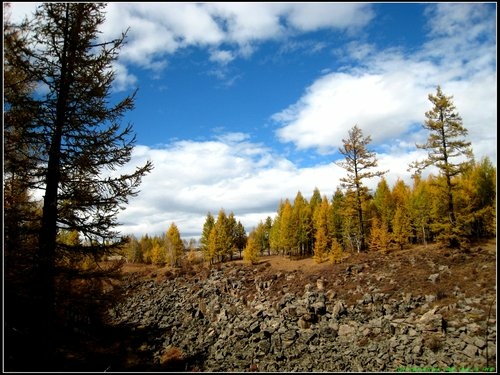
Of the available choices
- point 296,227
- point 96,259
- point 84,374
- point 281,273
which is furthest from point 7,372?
point 296,227

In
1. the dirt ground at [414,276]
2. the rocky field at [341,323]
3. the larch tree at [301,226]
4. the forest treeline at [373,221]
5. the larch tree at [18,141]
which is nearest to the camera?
the larch tree at [18,141]

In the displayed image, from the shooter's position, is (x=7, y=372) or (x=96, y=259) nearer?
(x=7, y=372)

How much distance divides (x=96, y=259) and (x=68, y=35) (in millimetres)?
6231

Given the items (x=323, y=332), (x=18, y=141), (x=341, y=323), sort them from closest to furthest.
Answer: (x=18, y=141)
(x=323, y=332)
(x=341, y=323)

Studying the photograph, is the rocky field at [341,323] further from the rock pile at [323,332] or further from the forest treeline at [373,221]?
the forest treeline at [373,221]

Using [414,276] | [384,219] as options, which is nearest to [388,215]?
[384,219]

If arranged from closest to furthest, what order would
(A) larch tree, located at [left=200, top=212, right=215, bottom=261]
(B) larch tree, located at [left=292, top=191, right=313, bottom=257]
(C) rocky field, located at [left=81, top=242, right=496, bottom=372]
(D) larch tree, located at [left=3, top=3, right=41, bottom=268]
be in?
(D) larch tree, located at [left=3, top=3, right=41, bottom=268], (C) rocky field, located at [left=81, top=242, right=496, bottom=372], (B) larch tree, located at [left=292, top=191, right=313, bottom=257], (A) larch tree, located at [left=200, top=212, right=215, bottom=261]

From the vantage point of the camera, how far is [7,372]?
6.20m

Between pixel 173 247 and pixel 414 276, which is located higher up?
pixel 173 247

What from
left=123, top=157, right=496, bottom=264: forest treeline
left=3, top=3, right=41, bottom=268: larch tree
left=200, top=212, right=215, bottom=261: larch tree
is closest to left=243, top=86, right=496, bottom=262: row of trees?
left=123, top=157, right=496, bottom=264: forest treeline

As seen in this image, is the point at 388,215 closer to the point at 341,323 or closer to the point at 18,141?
the point at 341,323

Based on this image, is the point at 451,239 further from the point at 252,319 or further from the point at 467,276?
the point at 252,319

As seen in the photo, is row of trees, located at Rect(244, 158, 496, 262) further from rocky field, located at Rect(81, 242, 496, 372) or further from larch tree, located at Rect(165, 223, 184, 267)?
larch tree, located at Rect(165, 223, 184, 267)

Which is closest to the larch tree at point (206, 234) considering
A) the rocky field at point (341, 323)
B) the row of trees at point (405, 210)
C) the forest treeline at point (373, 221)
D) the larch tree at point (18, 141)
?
the forest treeline at point (373, 221)
